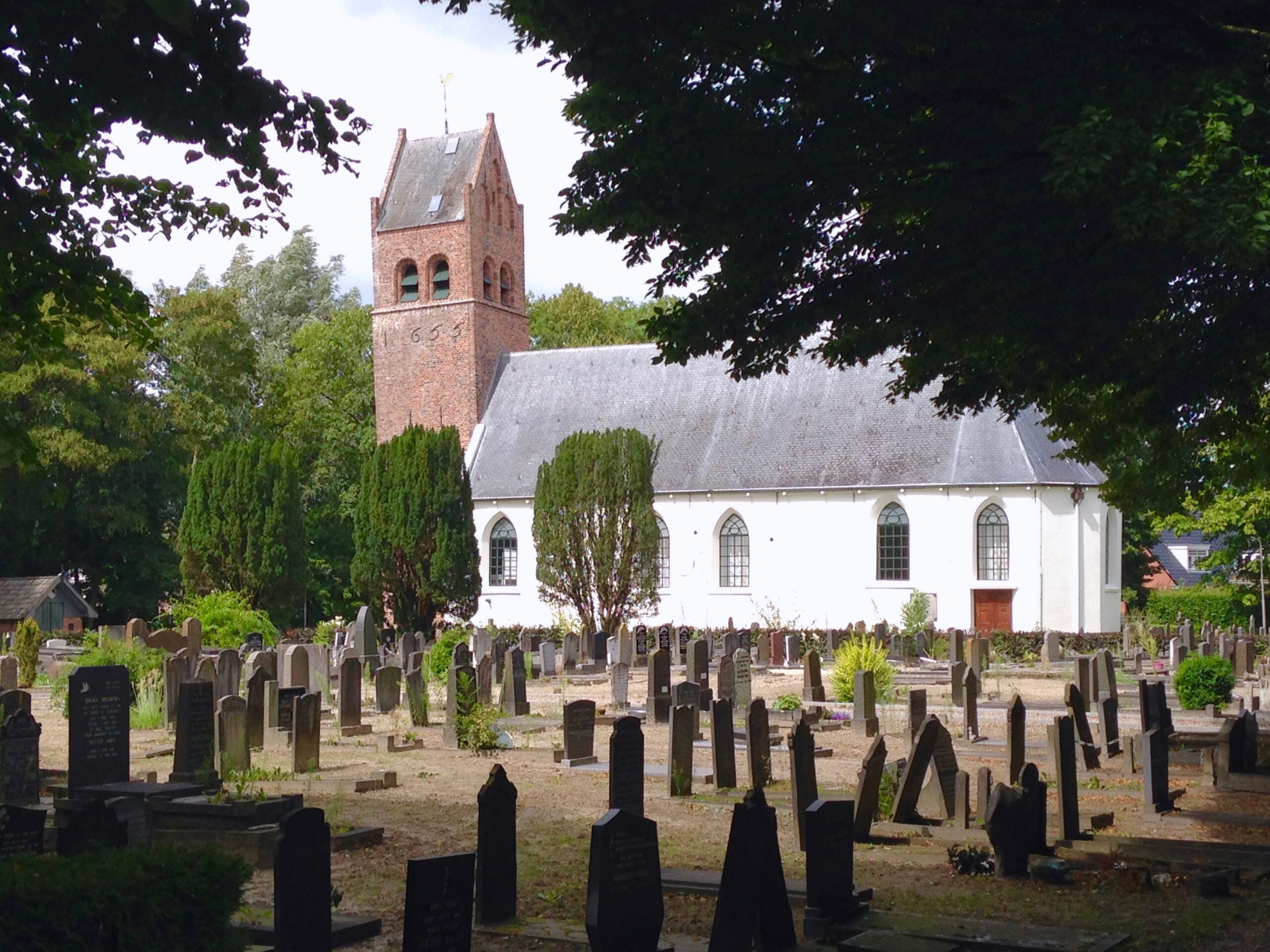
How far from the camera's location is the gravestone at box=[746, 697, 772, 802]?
13.2 m

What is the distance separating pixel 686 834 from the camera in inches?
430

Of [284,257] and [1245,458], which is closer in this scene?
[1245,458]

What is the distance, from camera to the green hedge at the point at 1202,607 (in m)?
42.4

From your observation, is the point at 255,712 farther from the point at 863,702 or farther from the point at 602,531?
the point at 602,531

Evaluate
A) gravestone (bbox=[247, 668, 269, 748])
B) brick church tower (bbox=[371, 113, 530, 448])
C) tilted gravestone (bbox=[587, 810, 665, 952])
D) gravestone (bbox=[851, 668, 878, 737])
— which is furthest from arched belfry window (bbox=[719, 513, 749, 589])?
tilted gravestone (bbox=[587, 810, 665, 952])

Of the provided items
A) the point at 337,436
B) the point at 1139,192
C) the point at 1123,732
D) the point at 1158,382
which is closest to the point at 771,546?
the point at 337,436

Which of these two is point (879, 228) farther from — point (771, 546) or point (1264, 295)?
point (771, 546)

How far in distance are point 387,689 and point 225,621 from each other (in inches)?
346

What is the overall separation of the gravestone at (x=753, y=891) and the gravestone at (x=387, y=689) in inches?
560

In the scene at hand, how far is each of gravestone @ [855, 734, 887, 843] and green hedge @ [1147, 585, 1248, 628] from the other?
3357 centimetres

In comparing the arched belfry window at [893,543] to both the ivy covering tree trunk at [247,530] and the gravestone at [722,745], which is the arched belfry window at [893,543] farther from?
the gravestone at [722,745]

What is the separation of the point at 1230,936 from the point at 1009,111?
4.47 m

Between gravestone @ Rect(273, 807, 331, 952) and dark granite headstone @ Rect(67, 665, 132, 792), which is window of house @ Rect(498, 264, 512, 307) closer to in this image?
dark granite headstone @ Rect(67, 665, 132, 792)

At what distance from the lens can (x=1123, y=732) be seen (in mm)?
17750
